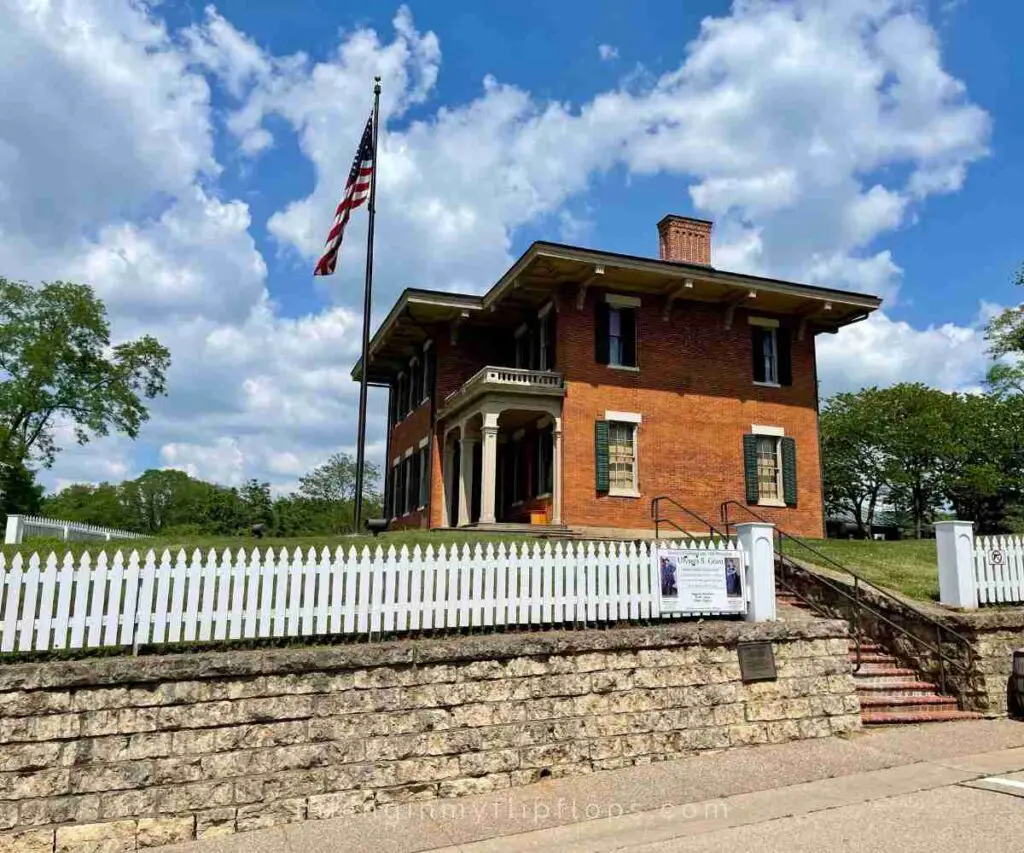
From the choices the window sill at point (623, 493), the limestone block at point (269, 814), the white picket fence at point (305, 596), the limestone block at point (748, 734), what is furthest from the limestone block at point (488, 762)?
the window sill at point (623, 493)

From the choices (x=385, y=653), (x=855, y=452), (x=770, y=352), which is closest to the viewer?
(x=385, y=653)

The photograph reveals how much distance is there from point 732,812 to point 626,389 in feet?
47.0

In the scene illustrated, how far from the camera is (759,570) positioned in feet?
29.2

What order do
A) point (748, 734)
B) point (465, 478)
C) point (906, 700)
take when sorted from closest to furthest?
point (748, 734), point (906, 700), point (465, 478)

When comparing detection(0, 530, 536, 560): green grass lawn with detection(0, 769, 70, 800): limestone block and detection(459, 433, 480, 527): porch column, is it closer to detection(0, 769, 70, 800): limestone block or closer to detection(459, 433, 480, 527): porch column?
detection(459, 433, 480, 527): porch column

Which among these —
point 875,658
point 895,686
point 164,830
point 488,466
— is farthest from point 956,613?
point 488,466

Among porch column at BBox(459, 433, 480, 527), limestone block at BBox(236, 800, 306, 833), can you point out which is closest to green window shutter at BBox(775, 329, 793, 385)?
porch column at BBox(459, 433, 480, 527)

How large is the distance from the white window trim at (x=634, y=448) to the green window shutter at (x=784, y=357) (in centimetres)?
475

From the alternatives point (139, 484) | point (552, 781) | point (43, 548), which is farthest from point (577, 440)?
point (139, 484)

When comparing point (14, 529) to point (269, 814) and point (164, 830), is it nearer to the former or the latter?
point (164, 830)

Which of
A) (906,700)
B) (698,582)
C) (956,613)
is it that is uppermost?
(698,582)

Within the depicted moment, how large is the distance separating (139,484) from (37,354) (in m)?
53.7

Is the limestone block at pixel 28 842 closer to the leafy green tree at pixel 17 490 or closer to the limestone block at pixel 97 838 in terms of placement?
the limestone block at pixel 97 838

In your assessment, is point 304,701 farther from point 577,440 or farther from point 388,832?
point 577,440
